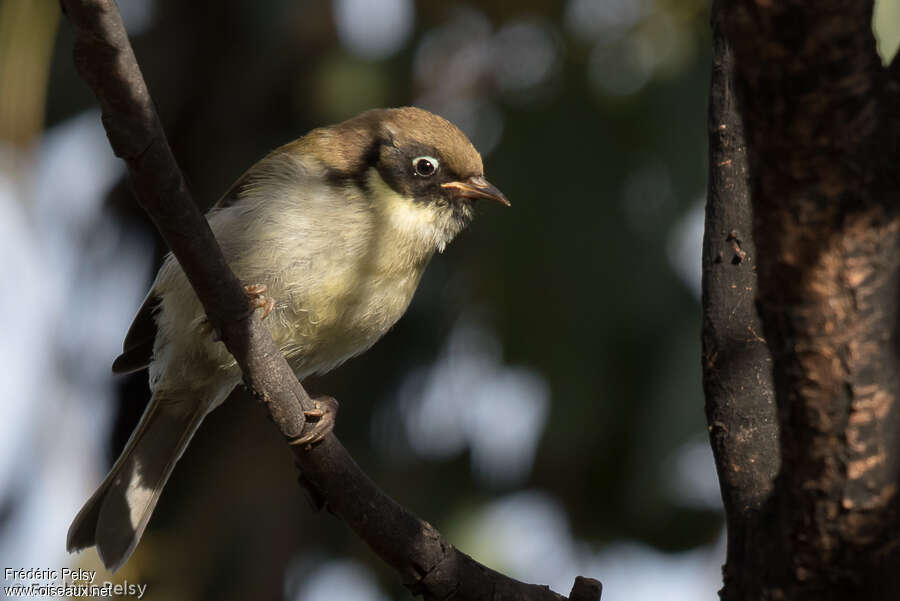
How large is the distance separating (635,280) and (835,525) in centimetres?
355

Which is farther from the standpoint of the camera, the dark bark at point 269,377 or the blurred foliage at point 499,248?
the blurred foliage at point 499,248

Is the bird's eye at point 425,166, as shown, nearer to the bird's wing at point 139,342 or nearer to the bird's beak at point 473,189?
the bird's beak at point 473,189

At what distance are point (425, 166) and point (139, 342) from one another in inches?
56.9

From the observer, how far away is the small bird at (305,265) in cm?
415

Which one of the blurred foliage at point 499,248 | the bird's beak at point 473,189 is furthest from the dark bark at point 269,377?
the blurred foliage at point 499,248

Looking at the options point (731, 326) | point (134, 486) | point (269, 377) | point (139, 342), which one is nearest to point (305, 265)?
point (269, 377)

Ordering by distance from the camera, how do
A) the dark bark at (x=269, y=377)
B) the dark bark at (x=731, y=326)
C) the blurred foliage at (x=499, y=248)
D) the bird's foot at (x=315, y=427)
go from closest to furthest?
the dark bark at (x=269, y=377) < the dark bark at (x=731, y=326) < the bird's foot at (x=315, y=427) < the blurred foliage at (x=499, y=248)

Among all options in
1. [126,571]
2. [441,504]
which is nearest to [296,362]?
[126,571]

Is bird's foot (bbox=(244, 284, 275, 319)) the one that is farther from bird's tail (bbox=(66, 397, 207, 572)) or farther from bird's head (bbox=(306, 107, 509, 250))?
bird's tail (bbox=(66, 397, 207, 572))

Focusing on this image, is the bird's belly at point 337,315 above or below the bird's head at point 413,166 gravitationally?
below

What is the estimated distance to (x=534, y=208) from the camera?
5828mm

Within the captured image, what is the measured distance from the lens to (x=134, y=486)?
4738 mm

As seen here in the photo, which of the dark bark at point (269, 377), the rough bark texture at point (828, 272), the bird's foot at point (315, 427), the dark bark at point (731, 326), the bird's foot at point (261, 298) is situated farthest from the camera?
the bird's foot at point (261, 298)

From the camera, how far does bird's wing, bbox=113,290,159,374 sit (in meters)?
4.71
